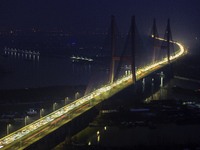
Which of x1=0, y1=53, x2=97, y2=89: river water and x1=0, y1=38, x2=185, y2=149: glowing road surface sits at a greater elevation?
x1=0, y1=53, x2=97, y2=89: river water

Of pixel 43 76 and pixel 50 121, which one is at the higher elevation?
pixel 43 76

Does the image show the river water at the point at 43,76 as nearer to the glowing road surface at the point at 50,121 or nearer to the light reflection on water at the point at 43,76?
the light reflection on water at the point at 43,76

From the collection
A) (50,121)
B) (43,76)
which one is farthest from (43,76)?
(50,121)

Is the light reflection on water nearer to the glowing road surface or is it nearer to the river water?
the river water

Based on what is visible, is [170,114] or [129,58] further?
[129,58]

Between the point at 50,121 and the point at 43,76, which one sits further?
the point at 43,76

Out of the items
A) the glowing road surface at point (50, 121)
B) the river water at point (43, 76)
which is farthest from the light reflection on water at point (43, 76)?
the glowing road surface at point (50, 121)

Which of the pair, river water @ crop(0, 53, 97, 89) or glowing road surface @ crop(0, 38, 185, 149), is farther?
river water @ crop(0, 53, 97, 89)

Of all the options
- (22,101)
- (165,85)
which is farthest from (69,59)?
(22,101)

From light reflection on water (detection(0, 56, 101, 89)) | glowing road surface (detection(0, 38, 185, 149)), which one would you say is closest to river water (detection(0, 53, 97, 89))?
light reflection on water (detection(0, 56, 101, 89))

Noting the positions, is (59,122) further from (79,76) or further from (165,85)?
(79,76)

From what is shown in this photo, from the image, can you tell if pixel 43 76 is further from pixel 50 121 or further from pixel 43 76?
pixel 50 121
